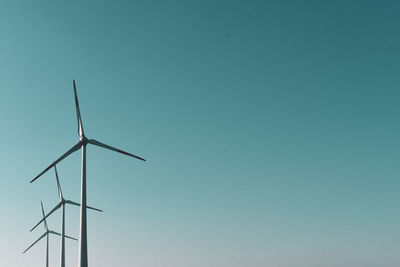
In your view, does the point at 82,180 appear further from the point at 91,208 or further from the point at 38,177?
the point at 91,208

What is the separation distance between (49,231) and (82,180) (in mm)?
93959

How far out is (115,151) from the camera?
7050 centimetres

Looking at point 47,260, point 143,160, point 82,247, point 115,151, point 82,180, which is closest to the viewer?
point 82,247

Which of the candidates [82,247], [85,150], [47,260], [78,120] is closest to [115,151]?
[85,150]

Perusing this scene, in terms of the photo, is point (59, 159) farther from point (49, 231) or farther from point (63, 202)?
point (49, 231)

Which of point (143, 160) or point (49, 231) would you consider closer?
point (143, 160)

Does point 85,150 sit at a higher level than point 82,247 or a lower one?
higher

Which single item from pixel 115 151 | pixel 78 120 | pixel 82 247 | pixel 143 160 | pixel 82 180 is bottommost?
pixel 82 247

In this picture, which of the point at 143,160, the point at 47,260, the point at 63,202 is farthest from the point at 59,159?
the point at 47,260

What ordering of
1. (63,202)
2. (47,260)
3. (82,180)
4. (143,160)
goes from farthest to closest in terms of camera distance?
(47,260) < (63,202) < (143,160) < (82,180)

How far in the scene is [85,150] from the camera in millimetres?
69438

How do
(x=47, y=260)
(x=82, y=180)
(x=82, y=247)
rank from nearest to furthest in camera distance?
1. (x=82, y=247)
2. (x=82, y=180)
3. (x=47, y=260)

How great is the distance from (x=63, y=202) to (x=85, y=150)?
48766 mm

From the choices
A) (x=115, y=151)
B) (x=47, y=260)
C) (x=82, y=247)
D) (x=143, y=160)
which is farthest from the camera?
(x=47, y=260)
